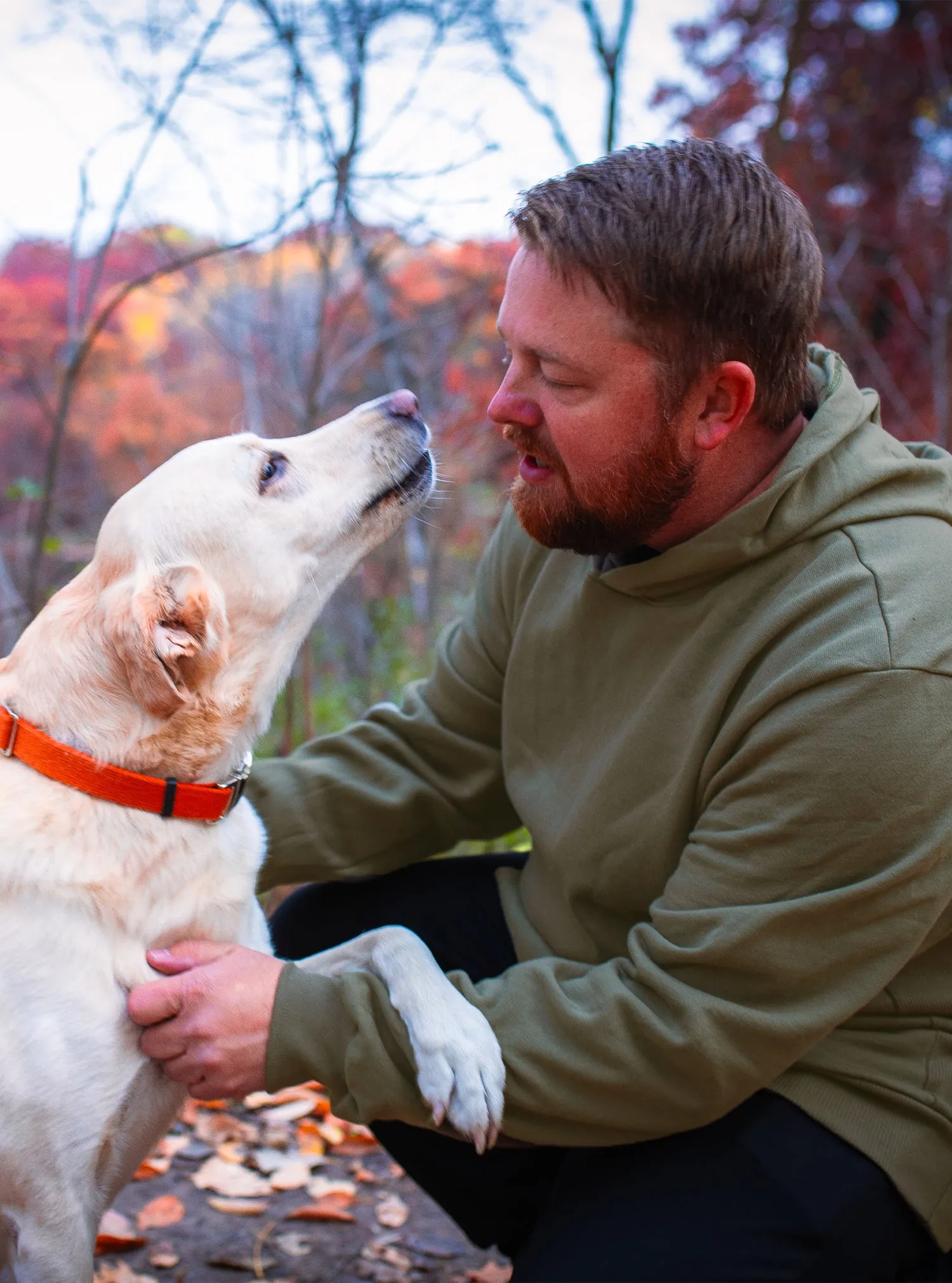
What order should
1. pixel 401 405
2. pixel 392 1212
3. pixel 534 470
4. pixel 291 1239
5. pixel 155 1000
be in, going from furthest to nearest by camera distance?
pixel 392 1212, pixel 291 1239, pixel 401 405, pixel 534 470, pixel 155 1000

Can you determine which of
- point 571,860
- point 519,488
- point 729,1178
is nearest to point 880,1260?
point 729,1178

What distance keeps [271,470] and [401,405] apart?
1.01ft

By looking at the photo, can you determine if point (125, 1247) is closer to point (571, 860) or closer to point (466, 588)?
point (571, 860)

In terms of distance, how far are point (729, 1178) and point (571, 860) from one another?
22.2 inches

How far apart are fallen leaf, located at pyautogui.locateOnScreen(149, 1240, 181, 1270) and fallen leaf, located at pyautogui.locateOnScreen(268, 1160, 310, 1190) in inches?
11.9

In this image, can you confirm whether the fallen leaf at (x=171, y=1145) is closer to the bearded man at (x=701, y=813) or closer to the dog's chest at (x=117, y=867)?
the bearded man at (x=701, y=813)

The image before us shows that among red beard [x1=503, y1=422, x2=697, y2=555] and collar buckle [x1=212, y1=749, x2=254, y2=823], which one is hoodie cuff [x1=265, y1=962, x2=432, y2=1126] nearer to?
collar buckle [x1=212, y1=749, x2=254, y2=823]

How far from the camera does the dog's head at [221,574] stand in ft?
5.93

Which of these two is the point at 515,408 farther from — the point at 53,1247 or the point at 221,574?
the point at 53,1247

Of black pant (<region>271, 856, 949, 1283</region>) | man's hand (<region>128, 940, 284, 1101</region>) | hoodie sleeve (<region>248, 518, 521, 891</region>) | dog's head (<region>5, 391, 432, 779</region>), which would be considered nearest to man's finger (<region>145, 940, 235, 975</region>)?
man's hand (<region>128, 940, 284, 1101</region>)

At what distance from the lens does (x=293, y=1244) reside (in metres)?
2.47

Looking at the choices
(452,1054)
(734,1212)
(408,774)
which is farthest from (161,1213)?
(734,1212)

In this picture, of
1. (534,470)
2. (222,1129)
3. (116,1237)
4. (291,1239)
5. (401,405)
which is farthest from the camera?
(222,1129)

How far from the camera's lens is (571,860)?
2.03 m
